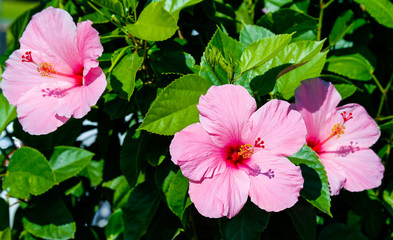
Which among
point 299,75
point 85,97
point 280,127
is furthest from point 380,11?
point 85,97

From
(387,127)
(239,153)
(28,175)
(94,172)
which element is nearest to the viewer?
(239,153)

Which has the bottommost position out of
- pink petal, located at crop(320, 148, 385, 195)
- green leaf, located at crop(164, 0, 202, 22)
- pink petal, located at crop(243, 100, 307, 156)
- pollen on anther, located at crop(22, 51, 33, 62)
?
pink petal, located at crop(320, 148, 385, 195)

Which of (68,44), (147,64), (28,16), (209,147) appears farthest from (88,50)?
(28,16)

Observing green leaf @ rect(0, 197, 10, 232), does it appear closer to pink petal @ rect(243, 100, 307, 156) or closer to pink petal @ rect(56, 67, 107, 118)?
pink petal @ rect(56, 67, 107, 118)

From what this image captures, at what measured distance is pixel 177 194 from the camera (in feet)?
3.75

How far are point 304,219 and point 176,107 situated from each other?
522 millimetres

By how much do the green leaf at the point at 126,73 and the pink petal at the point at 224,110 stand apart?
0.68 ft

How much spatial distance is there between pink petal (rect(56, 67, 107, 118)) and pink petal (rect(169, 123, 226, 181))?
24 centimetres

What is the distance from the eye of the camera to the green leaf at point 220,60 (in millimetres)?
1051

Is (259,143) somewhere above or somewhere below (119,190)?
above

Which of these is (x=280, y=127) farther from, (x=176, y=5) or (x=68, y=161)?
(x=68, y=161)

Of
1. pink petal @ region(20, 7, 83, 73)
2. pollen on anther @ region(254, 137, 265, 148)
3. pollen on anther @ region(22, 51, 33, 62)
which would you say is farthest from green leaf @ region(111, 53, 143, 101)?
pollen on anther @ region(254, 137, 265, 148)

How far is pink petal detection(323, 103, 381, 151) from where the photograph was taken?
1202mm

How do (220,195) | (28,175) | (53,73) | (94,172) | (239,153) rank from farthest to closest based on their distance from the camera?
(94,172) → (28,175) → (53,73) → (239,153) → (220,195)
